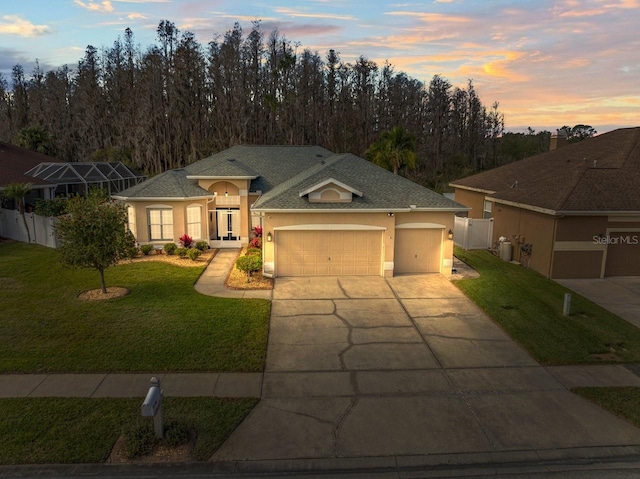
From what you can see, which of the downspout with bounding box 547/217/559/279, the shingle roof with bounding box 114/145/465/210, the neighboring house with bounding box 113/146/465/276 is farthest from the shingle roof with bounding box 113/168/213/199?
the downspout with bounding box 547/217/559/279

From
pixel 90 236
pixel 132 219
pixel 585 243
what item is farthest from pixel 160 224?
pixel 585 243

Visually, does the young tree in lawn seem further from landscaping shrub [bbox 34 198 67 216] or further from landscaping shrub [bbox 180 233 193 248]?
landscaping shrub [bbox 34 198 67 216]

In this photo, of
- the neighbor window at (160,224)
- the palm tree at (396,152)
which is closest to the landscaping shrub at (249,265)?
the neighbor window at (160,224)

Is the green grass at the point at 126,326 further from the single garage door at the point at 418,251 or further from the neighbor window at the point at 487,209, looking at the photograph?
the neighbor window at the point at 487,209

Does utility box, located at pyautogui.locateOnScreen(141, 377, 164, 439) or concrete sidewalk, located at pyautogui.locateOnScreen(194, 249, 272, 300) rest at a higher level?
utility box, located at pyautogui.locateOnScreen(141, 377, 164, 439)

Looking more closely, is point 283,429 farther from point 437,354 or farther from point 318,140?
point 318,140

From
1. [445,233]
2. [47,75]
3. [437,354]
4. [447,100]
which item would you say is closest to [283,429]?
[437,354]

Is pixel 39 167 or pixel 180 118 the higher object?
pixel 180 118
